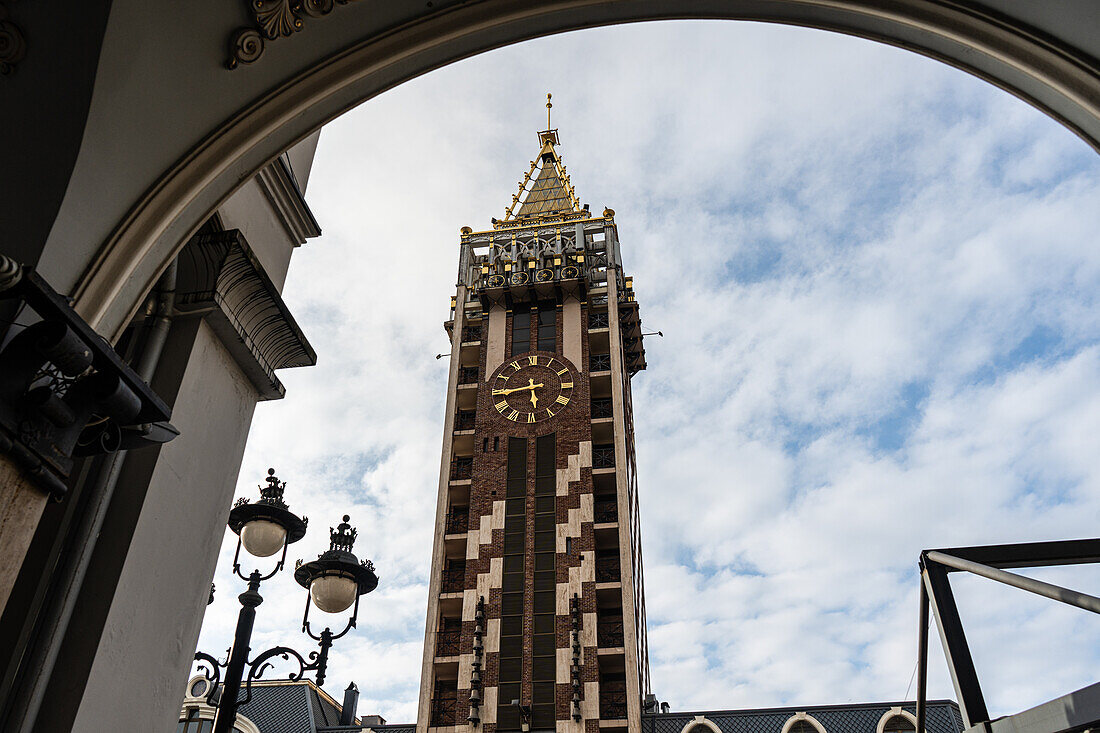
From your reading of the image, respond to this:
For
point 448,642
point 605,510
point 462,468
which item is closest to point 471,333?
point 462,468

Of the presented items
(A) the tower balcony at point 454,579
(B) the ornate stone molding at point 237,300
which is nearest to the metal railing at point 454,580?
(A) the tower balcony at point 454,579

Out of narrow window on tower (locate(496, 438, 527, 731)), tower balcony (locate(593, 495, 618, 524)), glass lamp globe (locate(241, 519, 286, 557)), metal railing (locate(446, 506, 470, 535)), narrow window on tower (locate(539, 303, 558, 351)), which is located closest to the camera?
glass lamp globe (locate(241, 519, 286, 557))

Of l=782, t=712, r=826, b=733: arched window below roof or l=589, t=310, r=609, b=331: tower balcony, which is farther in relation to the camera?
l=589, t=310, r=609, b=331: tower balcony

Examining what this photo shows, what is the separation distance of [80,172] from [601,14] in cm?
247

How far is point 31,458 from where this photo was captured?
122 inches

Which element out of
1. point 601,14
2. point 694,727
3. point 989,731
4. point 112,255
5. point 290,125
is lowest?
point 989,731

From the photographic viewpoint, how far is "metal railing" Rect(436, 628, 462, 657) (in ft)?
112

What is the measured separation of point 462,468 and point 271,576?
104ft

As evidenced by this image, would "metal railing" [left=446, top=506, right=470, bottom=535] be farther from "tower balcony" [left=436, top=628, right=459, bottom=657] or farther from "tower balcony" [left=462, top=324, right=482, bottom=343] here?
"tower balcony" [left=462, top=324, right=482, bottom=343]

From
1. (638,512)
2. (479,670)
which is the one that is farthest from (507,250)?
(479,670)

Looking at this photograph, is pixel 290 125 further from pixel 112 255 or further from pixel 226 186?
pixel 112 255

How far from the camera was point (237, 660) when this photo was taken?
7.40m

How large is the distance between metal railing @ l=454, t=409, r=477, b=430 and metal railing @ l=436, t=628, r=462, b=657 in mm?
9061

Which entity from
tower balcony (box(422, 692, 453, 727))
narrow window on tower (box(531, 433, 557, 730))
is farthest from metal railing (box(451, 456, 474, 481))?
tower balcony (box(422, 692, 453, 727))
